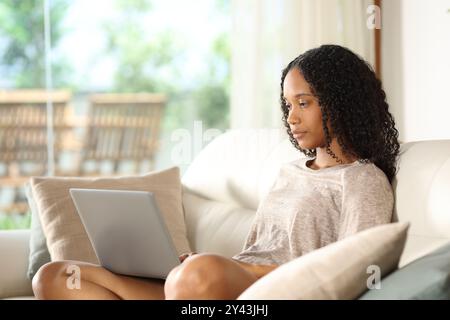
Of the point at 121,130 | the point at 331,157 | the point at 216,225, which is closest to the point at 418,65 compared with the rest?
the point at 216,225

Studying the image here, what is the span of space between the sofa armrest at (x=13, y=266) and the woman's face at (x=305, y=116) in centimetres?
103

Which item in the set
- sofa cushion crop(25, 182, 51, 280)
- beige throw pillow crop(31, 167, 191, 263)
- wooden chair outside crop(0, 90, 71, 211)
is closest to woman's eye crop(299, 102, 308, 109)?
beige throw pillow crop(31, 167, 191, 263)

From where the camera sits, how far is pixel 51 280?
76.6 inches

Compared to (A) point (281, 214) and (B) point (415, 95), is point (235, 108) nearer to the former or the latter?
(B) point (415, 95)

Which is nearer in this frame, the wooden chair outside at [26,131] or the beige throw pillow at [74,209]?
the beige throw pillow at [74,209]

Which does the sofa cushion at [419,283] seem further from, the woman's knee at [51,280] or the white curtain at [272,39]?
the white curtain at [272,39]

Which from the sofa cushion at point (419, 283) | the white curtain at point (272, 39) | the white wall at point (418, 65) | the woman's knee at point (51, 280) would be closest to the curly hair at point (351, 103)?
the sofa cushion at point (419, 283)

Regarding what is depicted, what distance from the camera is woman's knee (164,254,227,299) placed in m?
1.49

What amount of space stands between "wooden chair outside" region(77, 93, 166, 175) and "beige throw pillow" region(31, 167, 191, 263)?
217cm

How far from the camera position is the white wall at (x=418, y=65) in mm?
3586

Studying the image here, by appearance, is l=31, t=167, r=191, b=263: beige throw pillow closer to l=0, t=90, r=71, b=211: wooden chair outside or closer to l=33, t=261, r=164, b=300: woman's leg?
l=33, t=261, r=164, b=300: woman's leg

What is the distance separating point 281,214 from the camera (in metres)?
1.98
